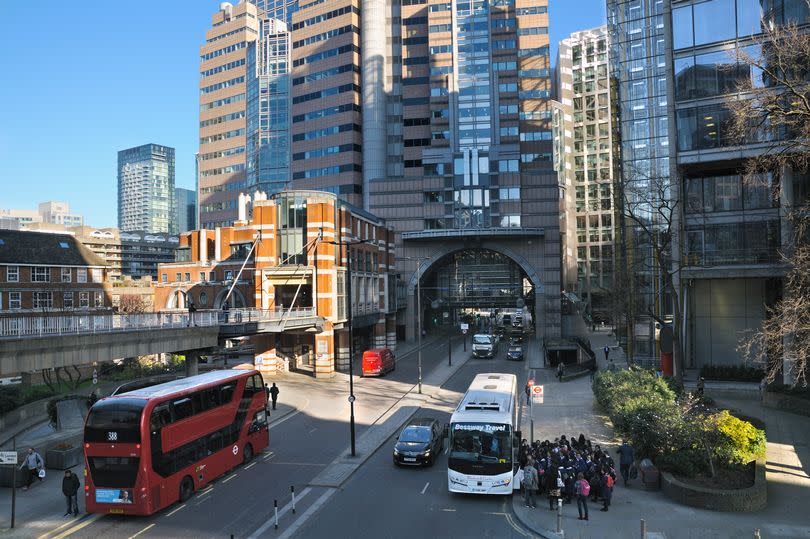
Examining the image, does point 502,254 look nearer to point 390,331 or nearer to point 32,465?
point 390,331

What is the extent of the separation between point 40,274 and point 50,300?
2804mm

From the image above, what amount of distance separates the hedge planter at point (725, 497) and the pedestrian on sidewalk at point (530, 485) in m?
4.33

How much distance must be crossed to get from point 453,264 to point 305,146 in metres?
37.9

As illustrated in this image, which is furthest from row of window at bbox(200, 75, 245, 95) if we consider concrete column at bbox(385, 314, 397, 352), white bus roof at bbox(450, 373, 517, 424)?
white bus roof at bbox(450, 373, 517, 424)

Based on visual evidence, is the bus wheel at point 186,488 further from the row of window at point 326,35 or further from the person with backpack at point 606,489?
the row of window at point 326,35

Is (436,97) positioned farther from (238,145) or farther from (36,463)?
(36,463)

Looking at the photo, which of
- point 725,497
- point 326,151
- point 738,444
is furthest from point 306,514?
point 326,151

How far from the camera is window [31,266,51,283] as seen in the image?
60.3 meters

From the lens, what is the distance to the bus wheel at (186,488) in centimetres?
1925

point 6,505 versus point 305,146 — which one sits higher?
point 305,146

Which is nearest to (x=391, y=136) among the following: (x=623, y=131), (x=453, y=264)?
(x=453, y=264)

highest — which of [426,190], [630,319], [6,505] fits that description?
[426,190]

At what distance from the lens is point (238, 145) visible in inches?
4683

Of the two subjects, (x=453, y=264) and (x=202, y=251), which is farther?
(x=453, y=264)
